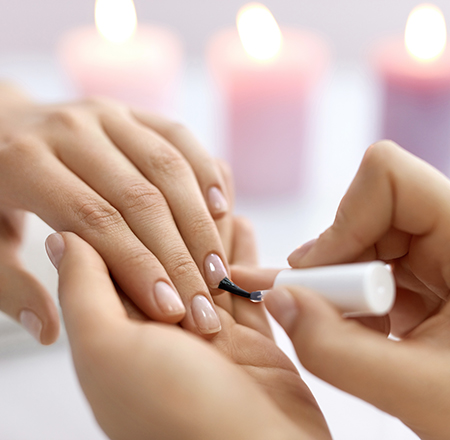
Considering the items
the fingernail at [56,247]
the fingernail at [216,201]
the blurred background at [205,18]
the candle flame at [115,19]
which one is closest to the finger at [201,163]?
the fingernail at [216,201]

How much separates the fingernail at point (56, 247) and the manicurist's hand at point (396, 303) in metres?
0.20

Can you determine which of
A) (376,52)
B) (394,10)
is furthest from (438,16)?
(394,10)

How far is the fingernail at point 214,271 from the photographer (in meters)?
0.60

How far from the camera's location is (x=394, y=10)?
1406mm

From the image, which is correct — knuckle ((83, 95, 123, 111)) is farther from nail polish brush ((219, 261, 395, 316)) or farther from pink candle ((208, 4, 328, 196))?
nail polish brush ((219, 261, 395, 316))

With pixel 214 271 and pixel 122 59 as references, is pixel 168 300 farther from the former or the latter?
pixel 122 59

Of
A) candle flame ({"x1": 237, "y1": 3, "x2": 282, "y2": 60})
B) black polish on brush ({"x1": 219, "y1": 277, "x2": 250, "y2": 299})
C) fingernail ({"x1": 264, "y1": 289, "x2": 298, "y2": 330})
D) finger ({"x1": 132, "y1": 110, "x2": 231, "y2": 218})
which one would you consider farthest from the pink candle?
fingernail ({"x1": 264, "y1": 289, "x2": 298, "y2": 330})

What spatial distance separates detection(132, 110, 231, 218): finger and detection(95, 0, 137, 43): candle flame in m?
0.37

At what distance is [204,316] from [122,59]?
24.3 inches

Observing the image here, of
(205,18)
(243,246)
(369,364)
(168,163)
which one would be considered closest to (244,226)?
(243,246)

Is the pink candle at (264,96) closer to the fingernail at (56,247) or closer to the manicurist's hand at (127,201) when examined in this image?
the manicurist's hand at (127,201)

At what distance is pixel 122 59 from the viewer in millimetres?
1014

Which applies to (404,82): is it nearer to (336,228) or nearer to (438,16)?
(438,16)

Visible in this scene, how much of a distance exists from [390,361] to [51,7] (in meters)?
1.36
